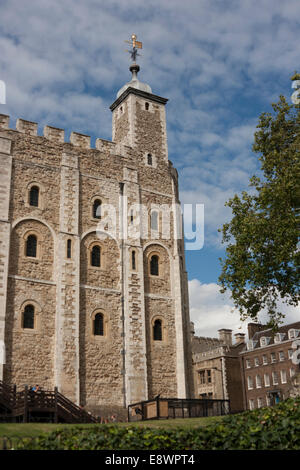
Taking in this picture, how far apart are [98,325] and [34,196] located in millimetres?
7801

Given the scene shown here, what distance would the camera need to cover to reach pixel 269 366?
48.7 m

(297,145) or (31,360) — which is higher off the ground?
(297,145)

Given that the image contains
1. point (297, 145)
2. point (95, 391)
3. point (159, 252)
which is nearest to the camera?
point (297, 145)

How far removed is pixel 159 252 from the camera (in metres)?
30.9

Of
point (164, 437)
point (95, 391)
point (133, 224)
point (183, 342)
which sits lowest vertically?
point (164, 437)

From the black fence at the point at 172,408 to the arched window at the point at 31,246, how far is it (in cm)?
926

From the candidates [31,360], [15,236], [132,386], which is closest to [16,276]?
[15,236]

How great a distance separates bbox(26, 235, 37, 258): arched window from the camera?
87.0ft

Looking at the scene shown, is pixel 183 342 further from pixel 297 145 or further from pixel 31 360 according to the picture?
pixel 297 145

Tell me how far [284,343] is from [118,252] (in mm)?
24908

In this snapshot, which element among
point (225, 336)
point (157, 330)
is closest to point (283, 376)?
point (225, 336)

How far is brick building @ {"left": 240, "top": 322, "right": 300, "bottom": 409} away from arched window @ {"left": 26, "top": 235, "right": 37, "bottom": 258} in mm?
26531

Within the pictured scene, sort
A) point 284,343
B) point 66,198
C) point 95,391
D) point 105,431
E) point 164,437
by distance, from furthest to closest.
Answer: point 284,343
point 66,198
point 95,391
point 105,431
point 164,437

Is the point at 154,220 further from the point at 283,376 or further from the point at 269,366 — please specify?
the point at 269,366
